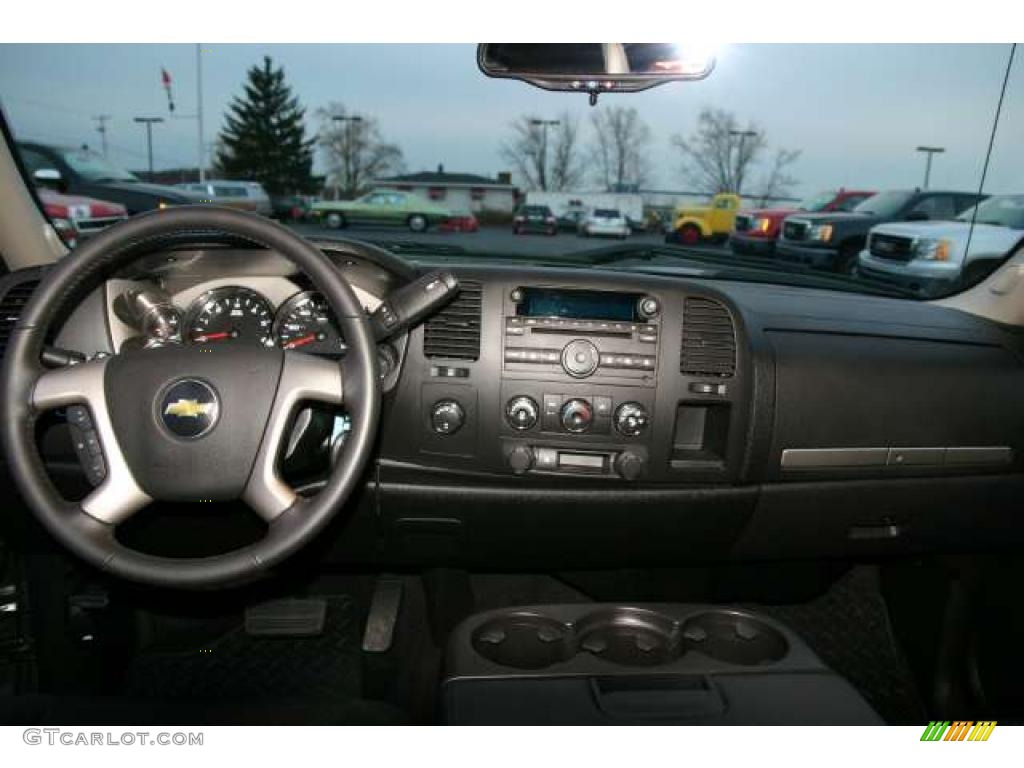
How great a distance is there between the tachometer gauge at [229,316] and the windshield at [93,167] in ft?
2.65

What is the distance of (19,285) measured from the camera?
2244 mm

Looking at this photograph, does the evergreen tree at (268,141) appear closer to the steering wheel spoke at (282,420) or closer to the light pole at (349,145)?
the light pole at (349,145)

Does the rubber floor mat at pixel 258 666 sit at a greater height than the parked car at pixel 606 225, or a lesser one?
lesser

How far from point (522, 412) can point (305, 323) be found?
66cm

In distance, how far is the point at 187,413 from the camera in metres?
1.73

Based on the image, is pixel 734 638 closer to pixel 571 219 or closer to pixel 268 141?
pixel 571 219

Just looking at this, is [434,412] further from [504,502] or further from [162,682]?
[162,682]

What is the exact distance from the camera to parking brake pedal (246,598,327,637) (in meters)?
2.84

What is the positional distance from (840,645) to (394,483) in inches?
72.8

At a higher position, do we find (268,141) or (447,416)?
(268,141)

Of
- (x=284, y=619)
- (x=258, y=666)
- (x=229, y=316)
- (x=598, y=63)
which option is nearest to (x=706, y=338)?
(x=598, y=63)

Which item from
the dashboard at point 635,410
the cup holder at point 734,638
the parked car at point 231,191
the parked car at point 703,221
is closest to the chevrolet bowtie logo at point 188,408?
the dashboard at point 635,410

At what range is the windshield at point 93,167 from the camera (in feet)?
8.97

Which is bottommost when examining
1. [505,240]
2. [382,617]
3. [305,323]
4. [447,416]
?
[382,617]
